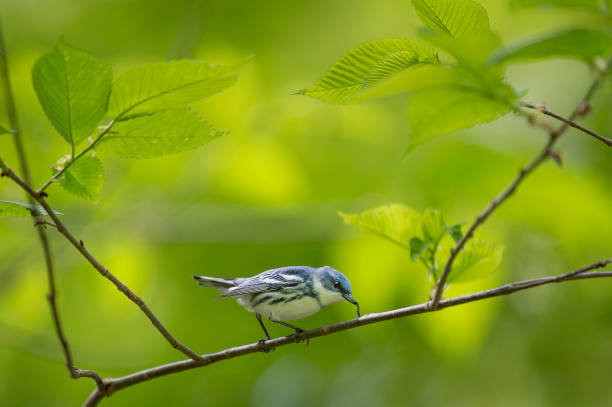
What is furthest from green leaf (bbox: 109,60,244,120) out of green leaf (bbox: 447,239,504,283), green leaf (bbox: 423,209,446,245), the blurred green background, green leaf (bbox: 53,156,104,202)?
the blurred green background

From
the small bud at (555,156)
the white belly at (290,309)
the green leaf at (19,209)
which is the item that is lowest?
the white belly at (290,309)

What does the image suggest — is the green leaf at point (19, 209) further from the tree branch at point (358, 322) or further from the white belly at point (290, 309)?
the white belly at point (290, 309)

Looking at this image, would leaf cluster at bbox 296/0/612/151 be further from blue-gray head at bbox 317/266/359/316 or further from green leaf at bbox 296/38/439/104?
blue-gray head at bbox 317/266/359/316

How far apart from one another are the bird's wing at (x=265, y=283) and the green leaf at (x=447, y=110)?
0.59 metres

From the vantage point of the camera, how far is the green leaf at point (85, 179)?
3.63 ft

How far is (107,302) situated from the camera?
3.06 meters

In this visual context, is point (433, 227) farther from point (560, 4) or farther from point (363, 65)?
point (560, 4)

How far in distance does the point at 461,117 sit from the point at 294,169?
162 centimetres

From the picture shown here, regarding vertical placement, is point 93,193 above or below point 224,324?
above

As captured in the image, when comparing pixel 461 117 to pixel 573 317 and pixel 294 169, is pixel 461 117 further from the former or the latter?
pixel 573 317

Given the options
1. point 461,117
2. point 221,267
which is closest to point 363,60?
point 461,117

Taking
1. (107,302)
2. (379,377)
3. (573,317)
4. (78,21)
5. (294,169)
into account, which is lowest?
(379,377)

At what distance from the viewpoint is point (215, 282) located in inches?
56.5

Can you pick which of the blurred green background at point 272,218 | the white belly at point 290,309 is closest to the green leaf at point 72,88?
the white belly at point 290,309
